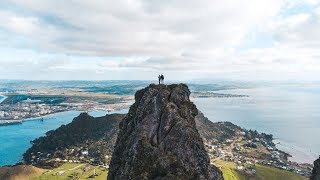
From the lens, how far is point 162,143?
107ft

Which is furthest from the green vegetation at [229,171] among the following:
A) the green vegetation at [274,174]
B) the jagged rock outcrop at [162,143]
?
the jagged rock outcrop at [162,143]

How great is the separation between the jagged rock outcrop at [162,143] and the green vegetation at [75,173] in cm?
7653

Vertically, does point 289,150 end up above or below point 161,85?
below

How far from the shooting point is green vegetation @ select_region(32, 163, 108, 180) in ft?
371

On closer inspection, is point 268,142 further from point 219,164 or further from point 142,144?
point 142,144

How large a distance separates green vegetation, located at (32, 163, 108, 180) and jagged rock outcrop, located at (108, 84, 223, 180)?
76526 mm

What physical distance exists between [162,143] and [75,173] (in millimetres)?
92231

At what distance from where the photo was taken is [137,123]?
121 ft

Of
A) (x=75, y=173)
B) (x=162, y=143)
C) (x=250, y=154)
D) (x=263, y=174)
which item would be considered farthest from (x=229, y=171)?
(x=162, y=143)

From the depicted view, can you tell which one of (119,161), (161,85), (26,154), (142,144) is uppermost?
(161,85)

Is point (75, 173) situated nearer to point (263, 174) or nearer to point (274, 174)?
point (263, 174)

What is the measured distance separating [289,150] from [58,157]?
106 metres

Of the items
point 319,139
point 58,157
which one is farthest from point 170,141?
point 319,139

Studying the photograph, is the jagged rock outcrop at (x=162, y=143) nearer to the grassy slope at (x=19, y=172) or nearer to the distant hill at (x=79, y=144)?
the grassy slope at (x=19, y=172)
